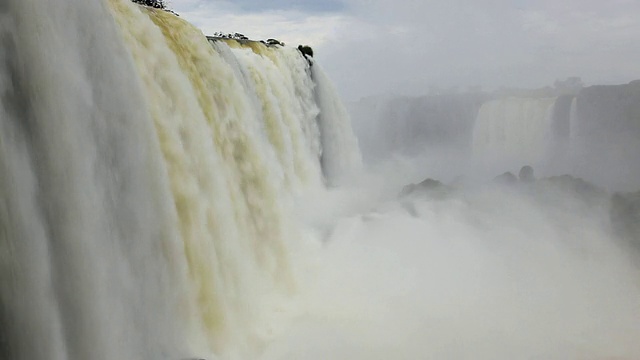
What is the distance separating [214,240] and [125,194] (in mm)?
1703

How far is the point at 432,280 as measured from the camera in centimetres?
755

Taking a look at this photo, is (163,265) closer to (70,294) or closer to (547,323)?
(70,294)

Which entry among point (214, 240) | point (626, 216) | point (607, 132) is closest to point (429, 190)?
point (626, 216)

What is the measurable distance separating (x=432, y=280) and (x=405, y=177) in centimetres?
1091

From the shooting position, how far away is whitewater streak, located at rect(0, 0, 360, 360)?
254cm

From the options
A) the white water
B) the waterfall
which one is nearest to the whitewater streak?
the white water

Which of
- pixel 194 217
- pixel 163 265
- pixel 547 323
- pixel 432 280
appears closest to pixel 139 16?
pixel 194 217

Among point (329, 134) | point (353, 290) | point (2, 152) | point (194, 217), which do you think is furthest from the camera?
point (329, 134)

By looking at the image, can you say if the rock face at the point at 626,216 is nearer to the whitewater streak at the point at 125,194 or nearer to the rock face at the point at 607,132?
the rock face at the point at 607,132

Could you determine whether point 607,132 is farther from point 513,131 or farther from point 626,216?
point 626,216

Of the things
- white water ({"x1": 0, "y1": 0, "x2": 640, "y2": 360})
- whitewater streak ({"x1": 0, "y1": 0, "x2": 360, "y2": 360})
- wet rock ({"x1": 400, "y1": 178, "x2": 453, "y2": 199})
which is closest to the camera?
whitewater streak ({"x1": 0, "y1": 0, "x2": 360, "y2": 360})

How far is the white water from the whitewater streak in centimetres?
1

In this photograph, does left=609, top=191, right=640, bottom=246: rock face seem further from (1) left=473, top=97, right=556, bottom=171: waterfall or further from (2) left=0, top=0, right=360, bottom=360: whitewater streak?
(2) left=0, top=0, right=360, bottom=360: whitewater streak

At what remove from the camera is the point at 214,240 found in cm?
503
